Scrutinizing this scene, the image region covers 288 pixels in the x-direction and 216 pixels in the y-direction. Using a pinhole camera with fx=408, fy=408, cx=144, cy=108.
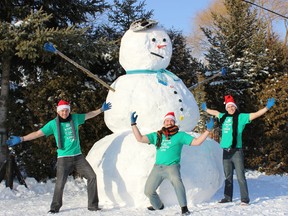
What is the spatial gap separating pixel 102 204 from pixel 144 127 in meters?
1.26

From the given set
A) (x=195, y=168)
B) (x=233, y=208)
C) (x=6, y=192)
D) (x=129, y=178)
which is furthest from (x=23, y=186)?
(x=233, y=208)

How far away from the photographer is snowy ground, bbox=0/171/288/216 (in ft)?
17.2

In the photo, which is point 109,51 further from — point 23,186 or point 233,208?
point 233,208

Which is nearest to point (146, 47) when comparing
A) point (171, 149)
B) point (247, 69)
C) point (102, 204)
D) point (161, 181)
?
point (171, 149)

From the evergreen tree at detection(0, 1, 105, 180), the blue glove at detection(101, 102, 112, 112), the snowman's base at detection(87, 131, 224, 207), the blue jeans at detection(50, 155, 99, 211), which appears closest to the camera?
the blue jeans at detection(50, 155, 99, 211)

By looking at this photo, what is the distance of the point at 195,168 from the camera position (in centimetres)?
571

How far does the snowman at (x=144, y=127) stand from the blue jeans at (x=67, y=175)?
328 mm

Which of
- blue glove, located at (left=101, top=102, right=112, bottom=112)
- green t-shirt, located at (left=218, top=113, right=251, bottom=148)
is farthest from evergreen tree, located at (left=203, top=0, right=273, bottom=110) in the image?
blue glove, located at (left=101, top=102, right=112, bottom=112)

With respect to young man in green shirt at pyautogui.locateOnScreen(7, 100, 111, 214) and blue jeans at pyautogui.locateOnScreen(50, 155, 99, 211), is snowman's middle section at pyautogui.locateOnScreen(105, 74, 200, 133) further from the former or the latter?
blue jeans at pyautogui.locateOnScreen(50, 155, 99, 211)

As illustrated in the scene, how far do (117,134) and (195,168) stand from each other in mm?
1301

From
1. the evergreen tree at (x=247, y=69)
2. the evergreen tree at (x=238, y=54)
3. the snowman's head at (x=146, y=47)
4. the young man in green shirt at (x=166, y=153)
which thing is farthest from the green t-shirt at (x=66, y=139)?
the evergreen tree at (x=238, y=54)

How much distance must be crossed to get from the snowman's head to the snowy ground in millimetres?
2067

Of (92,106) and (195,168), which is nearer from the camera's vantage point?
(195,168)

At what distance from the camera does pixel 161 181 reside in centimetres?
520
